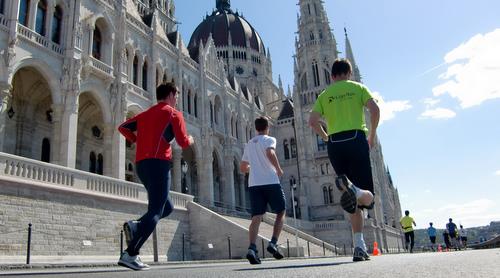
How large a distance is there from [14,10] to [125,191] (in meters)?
9.13

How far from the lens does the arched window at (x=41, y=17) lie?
803 inches

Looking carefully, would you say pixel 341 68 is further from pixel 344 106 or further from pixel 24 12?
pixel 24 12

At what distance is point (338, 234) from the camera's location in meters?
38.8

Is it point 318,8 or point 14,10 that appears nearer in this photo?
point 14,10

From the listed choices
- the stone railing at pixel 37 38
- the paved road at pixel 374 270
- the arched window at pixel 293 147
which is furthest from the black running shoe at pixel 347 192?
the arched window at pixel 293 147

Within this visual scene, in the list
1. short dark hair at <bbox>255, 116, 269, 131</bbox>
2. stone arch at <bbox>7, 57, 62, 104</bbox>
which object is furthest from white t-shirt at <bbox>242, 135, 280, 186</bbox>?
stone arch at <bbox>7, 57, 62, 104</bbox>

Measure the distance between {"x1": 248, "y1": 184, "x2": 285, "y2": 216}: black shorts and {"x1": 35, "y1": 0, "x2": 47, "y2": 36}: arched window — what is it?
18233 mm

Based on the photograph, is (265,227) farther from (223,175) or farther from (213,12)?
(213,12)

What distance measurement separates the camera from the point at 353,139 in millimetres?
5453

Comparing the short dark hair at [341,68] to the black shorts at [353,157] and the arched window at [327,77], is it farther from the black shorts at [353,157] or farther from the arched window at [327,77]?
the arched window at [327,77]

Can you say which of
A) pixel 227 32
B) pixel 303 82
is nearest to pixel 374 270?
pixel 303 82

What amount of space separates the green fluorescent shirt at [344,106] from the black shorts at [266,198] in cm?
134

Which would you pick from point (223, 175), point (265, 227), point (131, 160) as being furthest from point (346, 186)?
point (223, 175)

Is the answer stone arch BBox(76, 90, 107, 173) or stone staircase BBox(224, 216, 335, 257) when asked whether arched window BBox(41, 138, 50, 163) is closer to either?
stone arch BBox(76, 90, 107, 173)
